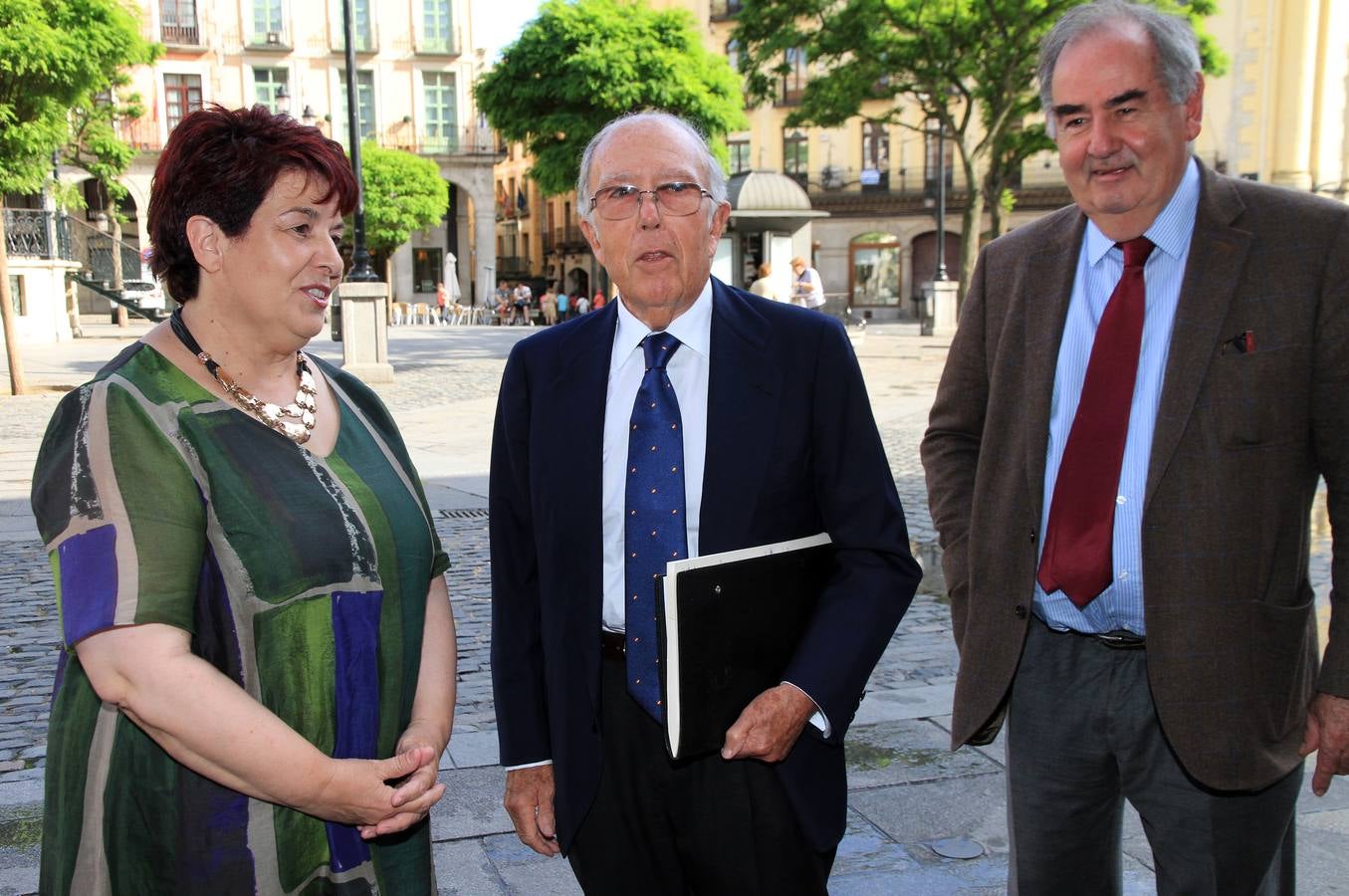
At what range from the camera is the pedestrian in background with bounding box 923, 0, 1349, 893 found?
2162 mm

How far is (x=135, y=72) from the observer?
165 ft

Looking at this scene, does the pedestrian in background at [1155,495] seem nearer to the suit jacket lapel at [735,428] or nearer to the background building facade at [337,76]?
the suit jacket lapel at [735,428]

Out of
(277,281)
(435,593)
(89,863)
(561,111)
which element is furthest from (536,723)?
(561,111)

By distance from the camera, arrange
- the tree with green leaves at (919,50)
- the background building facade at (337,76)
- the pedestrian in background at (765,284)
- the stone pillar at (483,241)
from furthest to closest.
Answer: the stone pillar at (483,241)
the background building facade at (337,76)
the tree with green leaves at (919,50)
the pedestrian in background at (765,284)

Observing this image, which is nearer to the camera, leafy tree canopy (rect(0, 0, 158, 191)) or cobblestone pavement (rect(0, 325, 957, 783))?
cobblestone pavement (rect(0, 325, 957, 783))

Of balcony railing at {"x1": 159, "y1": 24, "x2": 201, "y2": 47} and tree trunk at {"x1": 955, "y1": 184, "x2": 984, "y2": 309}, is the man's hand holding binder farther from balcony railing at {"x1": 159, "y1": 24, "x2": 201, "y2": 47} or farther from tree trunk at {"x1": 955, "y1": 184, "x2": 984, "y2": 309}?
balcony railing at {"x1": 159, "y1": 24, "x2": 201, "y2": 47}

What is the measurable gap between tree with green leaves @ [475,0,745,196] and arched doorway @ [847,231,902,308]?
A: 17.5 m

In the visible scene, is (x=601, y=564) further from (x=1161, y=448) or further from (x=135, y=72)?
(x=135, y=72)

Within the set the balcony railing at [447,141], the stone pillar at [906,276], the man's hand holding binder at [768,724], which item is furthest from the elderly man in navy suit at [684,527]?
the balcony railing at [447,141]

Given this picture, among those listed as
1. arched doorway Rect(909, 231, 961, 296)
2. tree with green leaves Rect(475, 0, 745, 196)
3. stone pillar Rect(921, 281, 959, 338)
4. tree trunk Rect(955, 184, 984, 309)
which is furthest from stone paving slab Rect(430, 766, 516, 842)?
arched doorway Rect(909, 231, 961, 296)

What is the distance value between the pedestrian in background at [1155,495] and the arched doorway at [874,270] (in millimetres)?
48998

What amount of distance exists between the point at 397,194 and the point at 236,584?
49.3 m

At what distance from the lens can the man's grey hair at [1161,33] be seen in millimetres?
2291

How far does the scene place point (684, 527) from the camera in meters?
2.17
